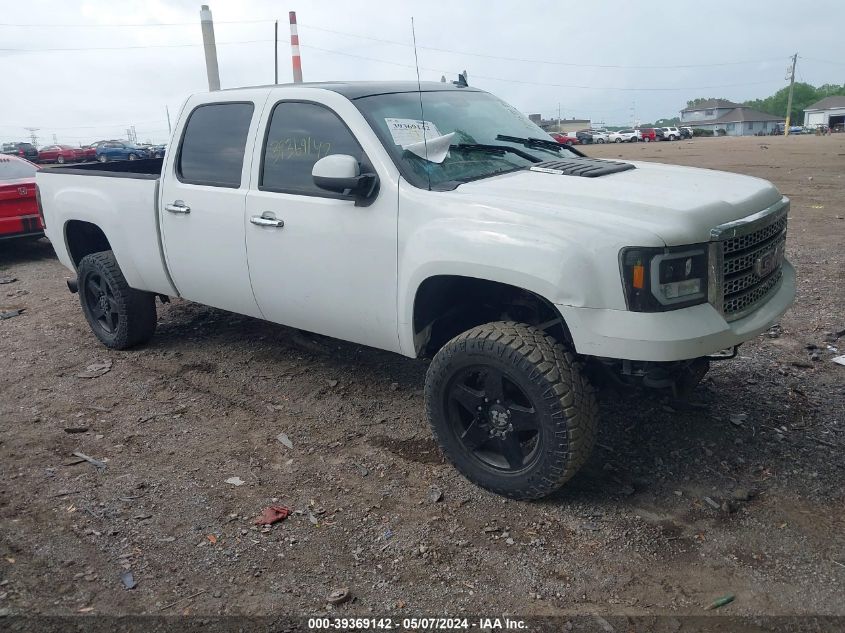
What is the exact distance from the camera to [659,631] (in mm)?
2605

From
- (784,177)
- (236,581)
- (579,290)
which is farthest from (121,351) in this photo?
(784,177)

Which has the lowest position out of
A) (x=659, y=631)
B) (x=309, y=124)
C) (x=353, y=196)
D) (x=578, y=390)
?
(x=659, y=631)

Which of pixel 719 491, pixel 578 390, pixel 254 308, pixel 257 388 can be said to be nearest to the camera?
pixel 578 390

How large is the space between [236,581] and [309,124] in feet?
8.22

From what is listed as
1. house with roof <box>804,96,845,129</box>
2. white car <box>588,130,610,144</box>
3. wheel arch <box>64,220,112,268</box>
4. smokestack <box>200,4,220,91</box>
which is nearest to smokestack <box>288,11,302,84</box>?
smokestack <box>200,4,220,91</box>

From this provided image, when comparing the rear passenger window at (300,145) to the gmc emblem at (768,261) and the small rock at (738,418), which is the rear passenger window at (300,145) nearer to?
the gmc emblem at (768,261)

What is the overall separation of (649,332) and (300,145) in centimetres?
233

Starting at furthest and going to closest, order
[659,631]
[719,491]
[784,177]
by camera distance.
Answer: [784,177] → [719,491] → [659,631]

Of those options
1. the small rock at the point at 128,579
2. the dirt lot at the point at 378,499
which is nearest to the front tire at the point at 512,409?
the dirt lot at the point at 378,499

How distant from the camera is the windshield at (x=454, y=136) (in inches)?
150

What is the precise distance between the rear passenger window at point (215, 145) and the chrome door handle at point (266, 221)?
32cm

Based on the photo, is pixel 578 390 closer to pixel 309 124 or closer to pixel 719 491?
pixel 719 491

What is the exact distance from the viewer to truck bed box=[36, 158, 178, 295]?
16.8 ft

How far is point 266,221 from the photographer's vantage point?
4.25 metres
